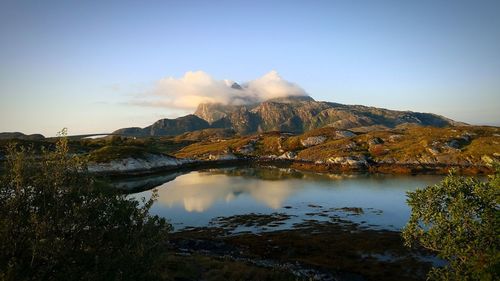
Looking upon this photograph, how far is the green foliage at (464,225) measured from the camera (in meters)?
26.3

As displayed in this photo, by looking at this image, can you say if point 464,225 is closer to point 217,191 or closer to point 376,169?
point 217,191

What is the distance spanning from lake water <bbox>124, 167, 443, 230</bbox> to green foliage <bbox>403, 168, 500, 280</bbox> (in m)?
44.9

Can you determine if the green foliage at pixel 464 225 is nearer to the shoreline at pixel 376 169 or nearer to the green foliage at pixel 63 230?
the green foliage at pixel 63 230

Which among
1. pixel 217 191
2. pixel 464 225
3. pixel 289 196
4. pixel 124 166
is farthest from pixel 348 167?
pixel 464 225

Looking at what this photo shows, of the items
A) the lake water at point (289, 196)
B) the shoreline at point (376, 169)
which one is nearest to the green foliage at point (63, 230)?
the lake water at point (289, 196)

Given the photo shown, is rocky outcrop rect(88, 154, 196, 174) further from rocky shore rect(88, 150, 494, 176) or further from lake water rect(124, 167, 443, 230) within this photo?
lake water rect(124, 167, 443, 230)

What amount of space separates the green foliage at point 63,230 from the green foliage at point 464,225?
2214 centimetres

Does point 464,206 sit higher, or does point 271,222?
point 464,206

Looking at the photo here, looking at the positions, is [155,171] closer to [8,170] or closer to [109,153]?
[109,153]

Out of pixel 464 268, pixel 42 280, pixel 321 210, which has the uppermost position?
pixel 42 280

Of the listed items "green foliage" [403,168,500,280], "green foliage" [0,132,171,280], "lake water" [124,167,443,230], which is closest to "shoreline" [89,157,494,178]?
"lake water" [124,167,443,230]

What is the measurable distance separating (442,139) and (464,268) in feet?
630

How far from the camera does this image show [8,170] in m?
23.8

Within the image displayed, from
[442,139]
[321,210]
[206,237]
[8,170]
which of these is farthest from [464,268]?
[442,139]
